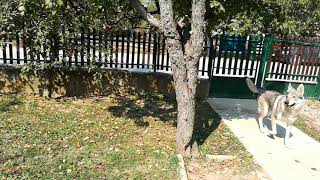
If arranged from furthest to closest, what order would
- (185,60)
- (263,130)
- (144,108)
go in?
1. (144,108)
2. (263,130)
3. (185,60)

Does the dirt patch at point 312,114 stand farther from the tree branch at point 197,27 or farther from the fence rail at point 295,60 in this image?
the tree branch at point 197,27

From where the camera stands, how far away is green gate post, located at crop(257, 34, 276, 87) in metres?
9.87

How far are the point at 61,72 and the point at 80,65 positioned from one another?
0.50 metres

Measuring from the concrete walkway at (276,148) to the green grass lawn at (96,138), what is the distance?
27cm

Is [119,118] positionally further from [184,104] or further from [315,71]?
[315,71]

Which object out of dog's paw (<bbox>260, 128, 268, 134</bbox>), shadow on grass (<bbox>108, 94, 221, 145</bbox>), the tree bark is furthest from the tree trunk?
dog's paw (<bbox>260, 128, 268, 134</bbox>)

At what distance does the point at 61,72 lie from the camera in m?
8.95

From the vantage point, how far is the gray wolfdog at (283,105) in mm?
6375

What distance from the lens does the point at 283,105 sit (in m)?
6.64

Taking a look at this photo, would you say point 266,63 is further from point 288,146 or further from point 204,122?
point 288,146

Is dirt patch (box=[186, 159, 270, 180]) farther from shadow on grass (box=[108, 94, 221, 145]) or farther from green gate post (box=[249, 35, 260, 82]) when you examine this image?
green gate post (box=[249, 35, 260, 82])

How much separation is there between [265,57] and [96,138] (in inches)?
220

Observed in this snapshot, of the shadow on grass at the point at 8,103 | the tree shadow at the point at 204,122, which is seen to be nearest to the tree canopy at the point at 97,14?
the shadow on grass at the point at 8,103

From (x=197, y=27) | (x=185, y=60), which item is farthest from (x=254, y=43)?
(x=197, y=27)
